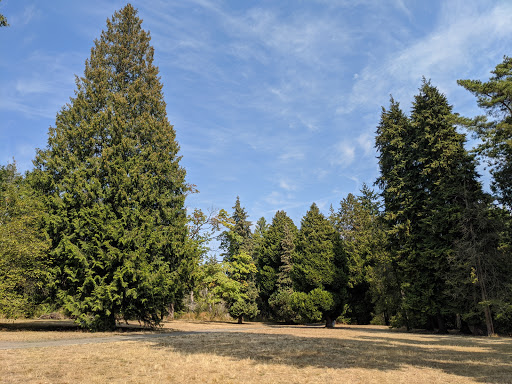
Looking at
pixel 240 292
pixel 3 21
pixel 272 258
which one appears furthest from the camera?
pixel 272 258

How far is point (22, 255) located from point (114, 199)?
16.8 feet

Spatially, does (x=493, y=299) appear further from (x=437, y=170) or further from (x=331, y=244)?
(x=331, y=244)

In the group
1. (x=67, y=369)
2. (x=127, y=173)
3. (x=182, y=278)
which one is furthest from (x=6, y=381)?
(x=127, y=173)

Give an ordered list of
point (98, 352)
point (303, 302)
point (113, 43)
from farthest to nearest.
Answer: point (303, 302) → point (113, 43) → point (98, 352)

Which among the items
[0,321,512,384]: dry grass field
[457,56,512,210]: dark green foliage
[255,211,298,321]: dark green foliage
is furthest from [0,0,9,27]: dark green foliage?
[255,211,298,321]: dark green foliage

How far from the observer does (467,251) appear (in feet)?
66.1

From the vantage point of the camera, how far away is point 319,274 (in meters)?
28.8

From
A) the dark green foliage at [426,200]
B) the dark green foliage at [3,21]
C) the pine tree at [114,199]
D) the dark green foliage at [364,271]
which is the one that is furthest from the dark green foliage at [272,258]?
the dark green foliage at [3,21]

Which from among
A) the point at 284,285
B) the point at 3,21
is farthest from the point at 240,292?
the point at 3,21

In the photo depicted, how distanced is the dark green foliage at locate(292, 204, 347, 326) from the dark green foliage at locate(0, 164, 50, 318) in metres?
19.5

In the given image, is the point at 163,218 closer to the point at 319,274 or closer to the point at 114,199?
the point at 114,199

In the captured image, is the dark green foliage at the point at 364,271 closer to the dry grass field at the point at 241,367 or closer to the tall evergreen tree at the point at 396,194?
the tall evergreen tree at the point at 396,194

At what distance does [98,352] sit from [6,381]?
12.8 feet

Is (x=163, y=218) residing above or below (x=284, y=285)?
above
